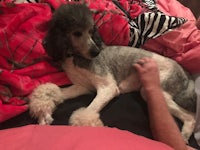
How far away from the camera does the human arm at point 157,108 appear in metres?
1.17

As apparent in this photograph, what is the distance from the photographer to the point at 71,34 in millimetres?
1372

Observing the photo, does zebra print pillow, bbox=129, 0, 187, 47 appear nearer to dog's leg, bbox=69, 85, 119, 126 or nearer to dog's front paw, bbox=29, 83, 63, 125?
dog's leg, bbox=69, 85, 119, 126

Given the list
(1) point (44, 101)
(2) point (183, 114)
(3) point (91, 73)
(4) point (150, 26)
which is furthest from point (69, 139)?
(4) point (150, 26)

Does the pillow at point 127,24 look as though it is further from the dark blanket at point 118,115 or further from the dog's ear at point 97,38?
the dark blanket at point 118,115

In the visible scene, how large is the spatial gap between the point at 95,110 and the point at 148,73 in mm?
314

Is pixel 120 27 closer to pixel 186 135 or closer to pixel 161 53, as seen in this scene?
pixel 161 53

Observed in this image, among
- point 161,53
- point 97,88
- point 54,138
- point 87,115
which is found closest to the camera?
point 54,138

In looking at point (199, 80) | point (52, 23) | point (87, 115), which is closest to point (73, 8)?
point (52, 23)

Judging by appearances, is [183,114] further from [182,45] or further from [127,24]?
[127,24]

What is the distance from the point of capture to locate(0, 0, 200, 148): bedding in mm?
1271

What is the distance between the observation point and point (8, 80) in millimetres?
1254

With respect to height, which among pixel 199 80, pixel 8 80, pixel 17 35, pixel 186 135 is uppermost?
pixel 17 35

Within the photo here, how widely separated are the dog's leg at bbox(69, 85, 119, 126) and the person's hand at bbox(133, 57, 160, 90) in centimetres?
14

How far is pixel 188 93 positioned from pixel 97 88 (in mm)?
439
